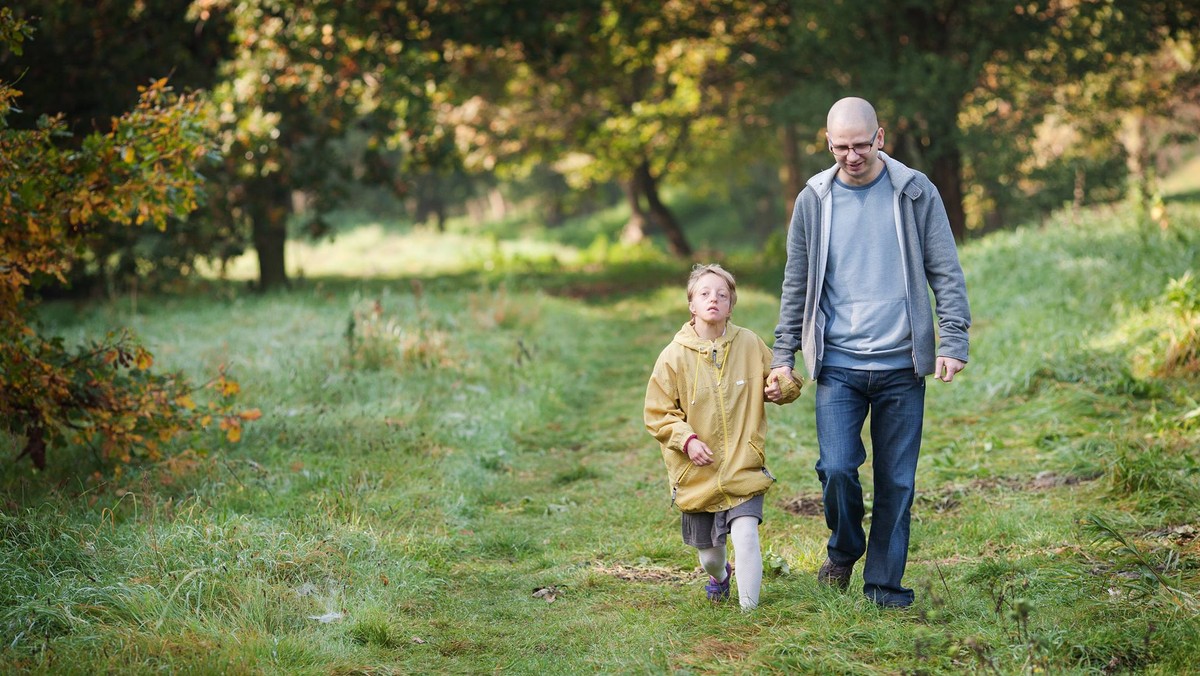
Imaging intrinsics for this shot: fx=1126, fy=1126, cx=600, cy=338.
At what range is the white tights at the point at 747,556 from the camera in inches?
183

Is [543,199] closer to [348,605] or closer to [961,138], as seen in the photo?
[961,138]

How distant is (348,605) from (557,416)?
481cm

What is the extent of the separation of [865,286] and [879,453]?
27.6 inches

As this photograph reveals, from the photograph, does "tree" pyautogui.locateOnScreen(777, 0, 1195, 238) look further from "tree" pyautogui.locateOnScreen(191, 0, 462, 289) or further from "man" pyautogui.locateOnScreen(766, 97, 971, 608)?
"man" pyautogui.locateOnScreen(766, 97, 971, 608)

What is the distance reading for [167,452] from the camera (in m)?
7.03

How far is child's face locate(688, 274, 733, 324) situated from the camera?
15.4 feet

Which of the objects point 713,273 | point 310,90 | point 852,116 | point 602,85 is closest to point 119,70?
point 310,90

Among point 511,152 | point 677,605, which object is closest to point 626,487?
point 677,605

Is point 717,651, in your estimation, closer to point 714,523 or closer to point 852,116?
point 714,523

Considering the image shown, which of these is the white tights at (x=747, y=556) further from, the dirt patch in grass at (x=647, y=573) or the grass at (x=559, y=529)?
the dirt patch in grass at (x=647, y=573)

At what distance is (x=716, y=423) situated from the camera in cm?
475

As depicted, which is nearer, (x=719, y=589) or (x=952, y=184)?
(x=719, y=589)

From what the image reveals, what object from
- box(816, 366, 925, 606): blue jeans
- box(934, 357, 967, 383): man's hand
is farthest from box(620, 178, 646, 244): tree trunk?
box(934, 357, 967, 383): man's hand

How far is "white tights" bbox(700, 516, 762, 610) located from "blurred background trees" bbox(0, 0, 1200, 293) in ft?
33.7
